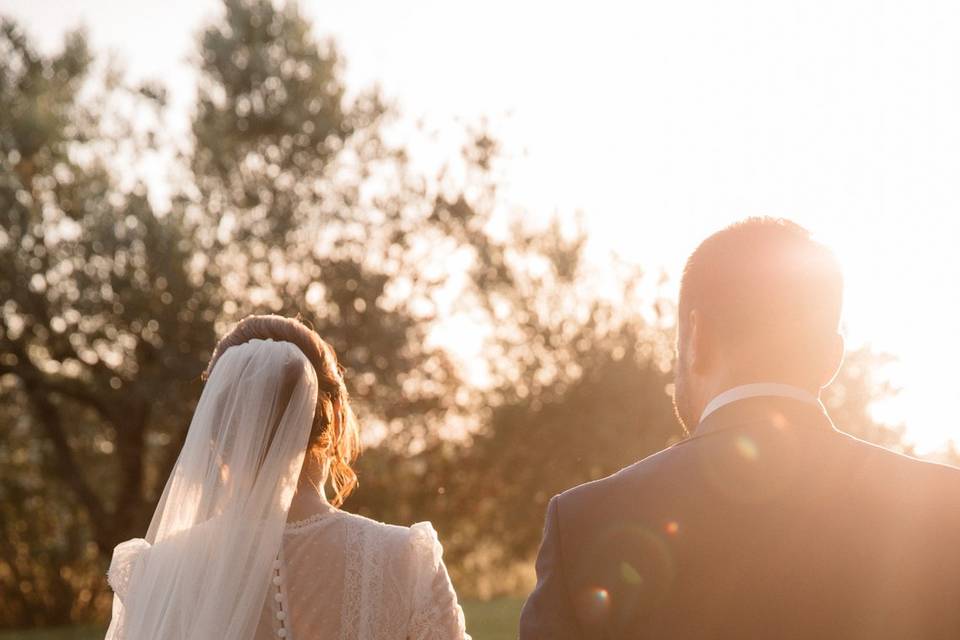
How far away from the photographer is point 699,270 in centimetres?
254

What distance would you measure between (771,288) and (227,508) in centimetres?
204

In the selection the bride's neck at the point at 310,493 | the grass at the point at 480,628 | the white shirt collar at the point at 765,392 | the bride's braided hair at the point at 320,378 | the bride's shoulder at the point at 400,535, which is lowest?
the grass at the point at 480,628

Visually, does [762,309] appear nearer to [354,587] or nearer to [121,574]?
[354,587]

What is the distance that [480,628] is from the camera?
19859 mm

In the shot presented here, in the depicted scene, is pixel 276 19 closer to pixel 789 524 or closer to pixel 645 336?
pixel 645 336

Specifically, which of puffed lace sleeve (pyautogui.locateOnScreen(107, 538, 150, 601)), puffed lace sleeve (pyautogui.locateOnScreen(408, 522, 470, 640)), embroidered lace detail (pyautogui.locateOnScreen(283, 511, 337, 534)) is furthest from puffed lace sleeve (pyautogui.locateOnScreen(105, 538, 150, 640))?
puffed lace sleeve (pyautogui.locateOnScreen(408, 522, 470, 640))

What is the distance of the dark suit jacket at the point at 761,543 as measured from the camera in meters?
2.37

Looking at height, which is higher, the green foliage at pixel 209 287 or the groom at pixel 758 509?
the groom at pixel 758 509

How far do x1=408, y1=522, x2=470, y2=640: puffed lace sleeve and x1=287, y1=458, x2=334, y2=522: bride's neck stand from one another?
0.30 m

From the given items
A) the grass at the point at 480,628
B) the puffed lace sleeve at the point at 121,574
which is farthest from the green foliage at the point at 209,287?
the puffed lace sleeve at the point at 121,574

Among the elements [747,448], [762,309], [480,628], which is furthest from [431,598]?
[480,628]

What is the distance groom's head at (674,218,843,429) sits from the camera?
2.47 meters

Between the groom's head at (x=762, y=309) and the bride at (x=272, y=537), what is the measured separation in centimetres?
146

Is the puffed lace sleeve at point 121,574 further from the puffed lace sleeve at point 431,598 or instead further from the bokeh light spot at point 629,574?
the bokeh light spot at point 629,574
